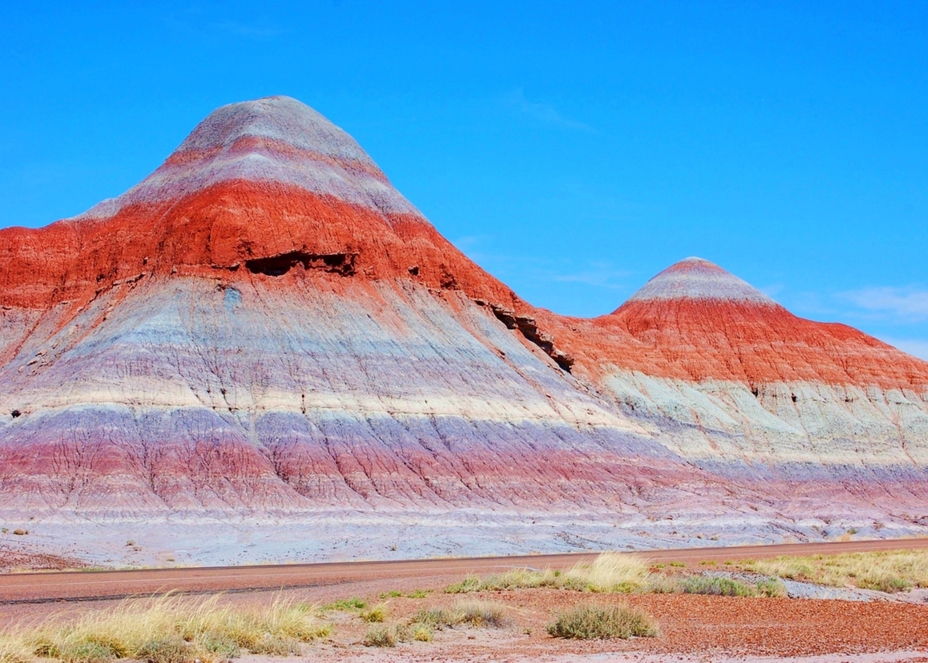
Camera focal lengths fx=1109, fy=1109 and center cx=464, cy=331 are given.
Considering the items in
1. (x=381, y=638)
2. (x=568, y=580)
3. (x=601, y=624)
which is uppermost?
(x=568, y=580)

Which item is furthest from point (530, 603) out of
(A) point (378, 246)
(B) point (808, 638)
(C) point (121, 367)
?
(A) point (378, 246)

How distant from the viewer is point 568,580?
25703 millimetres

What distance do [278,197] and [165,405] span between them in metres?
22.5

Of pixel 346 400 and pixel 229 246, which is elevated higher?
pixel 229 246

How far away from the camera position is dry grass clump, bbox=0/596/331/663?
15008 mm

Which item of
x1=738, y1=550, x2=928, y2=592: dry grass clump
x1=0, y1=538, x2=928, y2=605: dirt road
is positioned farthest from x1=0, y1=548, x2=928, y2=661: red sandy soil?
x1=738, y1=550, x2=928, y2=592: dry grass clump

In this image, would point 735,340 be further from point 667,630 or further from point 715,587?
point 667,630

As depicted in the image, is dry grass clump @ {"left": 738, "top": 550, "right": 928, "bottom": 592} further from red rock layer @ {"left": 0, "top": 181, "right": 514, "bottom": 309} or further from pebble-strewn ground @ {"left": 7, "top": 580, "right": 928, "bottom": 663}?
red rock layer @ {"left": 0, "top": 181, "right": 514, "bottom": 309}

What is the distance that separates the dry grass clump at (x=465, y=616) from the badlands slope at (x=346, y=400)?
66.3 feet

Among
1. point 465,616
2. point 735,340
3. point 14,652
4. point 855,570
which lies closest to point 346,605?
point 465,616

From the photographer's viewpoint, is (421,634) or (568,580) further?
(568,580)

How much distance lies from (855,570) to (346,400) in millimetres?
35133

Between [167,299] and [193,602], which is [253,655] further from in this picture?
[167,299]

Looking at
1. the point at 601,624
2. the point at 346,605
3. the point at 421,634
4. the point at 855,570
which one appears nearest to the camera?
the point at 421,634
